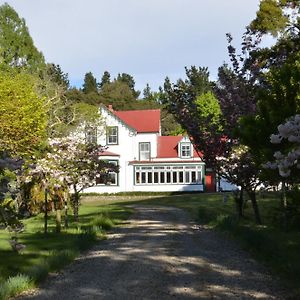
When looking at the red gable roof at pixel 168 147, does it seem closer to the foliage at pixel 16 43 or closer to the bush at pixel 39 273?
the foliage at pixel 16 43

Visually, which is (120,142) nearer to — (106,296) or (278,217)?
(278,217)

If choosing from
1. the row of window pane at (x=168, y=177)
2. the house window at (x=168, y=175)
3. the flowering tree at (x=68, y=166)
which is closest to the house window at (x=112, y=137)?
the house window at (x=168, y=175)

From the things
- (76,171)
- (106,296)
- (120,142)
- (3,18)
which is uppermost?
(3,18)

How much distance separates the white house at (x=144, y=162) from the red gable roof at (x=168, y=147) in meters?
0.14

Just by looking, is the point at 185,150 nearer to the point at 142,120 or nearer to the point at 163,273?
the point at 142,120

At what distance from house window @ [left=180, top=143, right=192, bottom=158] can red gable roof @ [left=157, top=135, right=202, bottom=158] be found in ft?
1.72

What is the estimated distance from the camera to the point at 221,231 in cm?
1569

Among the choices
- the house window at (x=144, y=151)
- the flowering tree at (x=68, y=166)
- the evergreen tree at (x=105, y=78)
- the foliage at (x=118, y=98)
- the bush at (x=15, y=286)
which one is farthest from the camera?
the evergreen tree at (x=105, y=78)

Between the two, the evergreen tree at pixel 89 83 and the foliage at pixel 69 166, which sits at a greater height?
the evergreen tree at pixel 89 83

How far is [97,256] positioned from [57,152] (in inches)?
319

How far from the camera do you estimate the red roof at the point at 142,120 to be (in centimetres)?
4956

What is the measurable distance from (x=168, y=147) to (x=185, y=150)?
202cm

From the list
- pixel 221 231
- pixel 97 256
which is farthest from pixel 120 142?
pixel 97 256

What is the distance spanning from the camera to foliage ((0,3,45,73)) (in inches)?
2160
